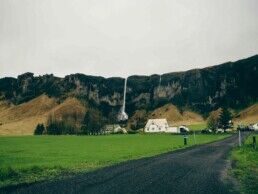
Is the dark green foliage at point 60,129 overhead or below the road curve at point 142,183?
overhead

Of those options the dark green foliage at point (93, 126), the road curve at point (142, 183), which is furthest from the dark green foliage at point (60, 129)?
the road curve at point (142, 183)

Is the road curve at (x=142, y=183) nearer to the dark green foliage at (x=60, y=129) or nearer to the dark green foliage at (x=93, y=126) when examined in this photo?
the dark green foliage at (x=93, y=126)

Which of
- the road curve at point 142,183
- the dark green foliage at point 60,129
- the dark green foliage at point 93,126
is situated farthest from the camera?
the dark green foliage at point 93,126

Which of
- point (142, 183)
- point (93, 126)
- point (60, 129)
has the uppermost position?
→ point (93, 126)

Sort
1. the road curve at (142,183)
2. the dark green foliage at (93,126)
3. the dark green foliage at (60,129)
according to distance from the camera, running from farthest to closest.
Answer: the dark green foliage at (93,126) → the dark green foliage at (60,129) → the road curve at (142,183)

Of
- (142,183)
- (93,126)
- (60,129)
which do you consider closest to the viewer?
(142,183)

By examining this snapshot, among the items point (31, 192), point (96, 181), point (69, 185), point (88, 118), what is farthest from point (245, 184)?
point (88, 118)

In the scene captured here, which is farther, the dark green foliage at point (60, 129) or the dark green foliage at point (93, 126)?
the dark green foliage at point (93, 126)

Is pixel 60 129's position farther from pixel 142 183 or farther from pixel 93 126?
pixel 142 183

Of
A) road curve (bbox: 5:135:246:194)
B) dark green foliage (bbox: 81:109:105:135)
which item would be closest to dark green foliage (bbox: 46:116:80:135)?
dark green foliage (bbox: 81:109:105:135)

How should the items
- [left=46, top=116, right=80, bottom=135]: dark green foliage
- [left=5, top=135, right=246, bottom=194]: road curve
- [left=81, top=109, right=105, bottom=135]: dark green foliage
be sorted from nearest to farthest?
1. [left=5, top=135, right=246, bottom=194]: road curve
2. [left=46, top=116, right=80, bottom=135]: dark green foliage
3. [left=81, top=109, right=105, bottom=135]: dark green foliage

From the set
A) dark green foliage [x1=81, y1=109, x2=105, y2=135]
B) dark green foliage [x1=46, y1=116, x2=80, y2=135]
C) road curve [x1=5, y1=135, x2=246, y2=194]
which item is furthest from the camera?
dark green foliage [x1=81, y1=109, x2=105, y2=135]

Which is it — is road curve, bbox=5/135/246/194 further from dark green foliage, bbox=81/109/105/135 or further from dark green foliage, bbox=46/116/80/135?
dark green foliage, bbox=46/116/80/135

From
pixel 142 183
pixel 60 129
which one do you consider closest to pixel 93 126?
pixel 60 129
